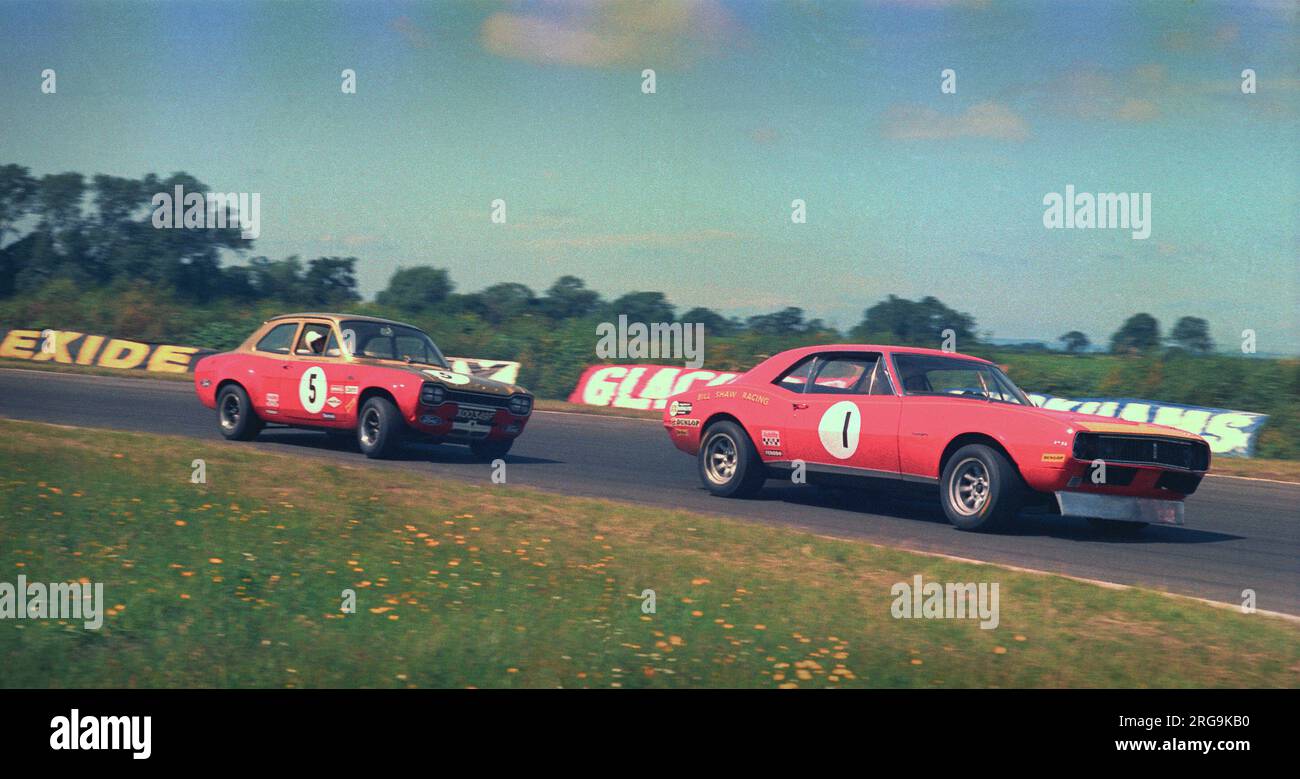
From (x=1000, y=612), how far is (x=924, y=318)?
A: 74.5 ft

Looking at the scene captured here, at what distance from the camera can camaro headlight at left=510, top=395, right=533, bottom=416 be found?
44.0 ft

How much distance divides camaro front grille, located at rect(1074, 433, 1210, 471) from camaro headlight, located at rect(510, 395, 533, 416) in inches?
247

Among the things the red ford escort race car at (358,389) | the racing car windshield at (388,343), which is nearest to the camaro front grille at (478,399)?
the red ford escort race car at (358,389)

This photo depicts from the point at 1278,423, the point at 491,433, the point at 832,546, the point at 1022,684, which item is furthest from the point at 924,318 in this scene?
the point at 1022,684

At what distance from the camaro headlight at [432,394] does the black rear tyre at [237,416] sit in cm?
257

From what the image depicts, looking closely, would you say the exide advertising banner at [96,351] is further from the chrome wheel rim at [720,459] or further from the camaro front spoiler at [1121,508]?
the camaro front spoiler at [1121,508]

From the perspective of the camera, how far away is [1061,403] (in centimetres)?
2055

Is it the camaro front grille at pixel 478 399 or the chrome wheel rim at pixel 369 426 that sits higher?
the camaro front grille at pixel 478 399

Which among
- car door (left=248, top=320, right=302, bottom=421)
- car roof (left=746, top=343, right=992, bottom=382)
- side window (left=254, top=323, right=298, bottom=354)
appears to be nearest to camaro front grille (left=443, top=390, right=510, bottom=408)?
car door (left=248, top=320, right=302, bottom=421)

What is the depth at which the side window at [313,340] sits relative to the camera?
→ 44.5 ft

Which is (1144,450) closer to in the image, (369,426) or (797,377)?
(797,377)

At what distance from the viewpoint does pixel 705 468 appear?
11609 millimetres
